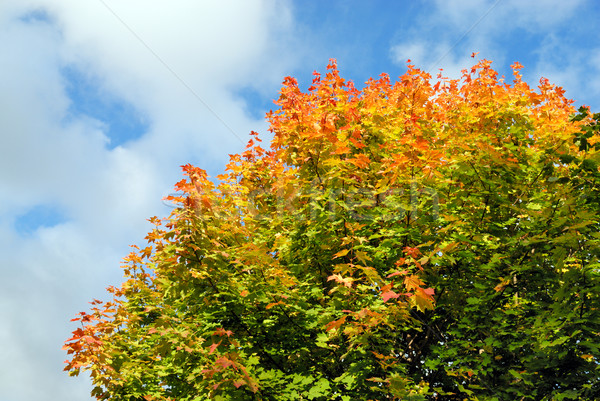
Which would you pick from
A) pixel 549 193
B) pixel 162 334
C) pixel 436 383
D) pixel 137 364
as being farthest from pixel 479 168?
pixel 137 364

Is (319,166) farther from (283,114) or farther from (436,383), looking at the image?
(436,383)

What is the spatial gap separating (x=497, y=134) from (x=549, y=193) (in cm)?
173

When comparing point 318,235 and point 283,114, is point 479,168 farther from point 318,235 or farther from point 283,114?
point 283,114

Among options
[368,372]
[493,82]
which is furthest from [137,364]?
[493,82]

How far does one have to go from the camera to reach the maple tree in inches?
229

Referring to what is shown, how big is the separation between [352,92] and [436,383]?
6.16m

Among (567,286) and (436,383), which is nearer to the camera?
(567,286)

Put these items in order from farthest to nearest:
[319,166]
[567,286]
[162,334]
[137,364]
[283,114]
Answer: [137,364]
[283,114]
[319,166]
[162,334]
[567,286]

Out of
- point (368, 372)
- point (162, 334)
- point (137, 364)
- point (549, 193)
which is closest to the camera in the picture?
point (368, 372)

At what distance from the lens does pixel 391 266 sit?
24.5 feet

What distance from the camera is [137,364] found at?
10.2 metres

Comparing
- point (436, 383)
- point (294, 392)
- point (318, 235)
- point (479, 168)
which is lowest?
point (294, 392)

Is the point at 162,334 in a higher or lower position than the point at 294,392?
higher

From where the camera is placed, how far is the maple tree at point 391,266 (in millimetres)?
5824
